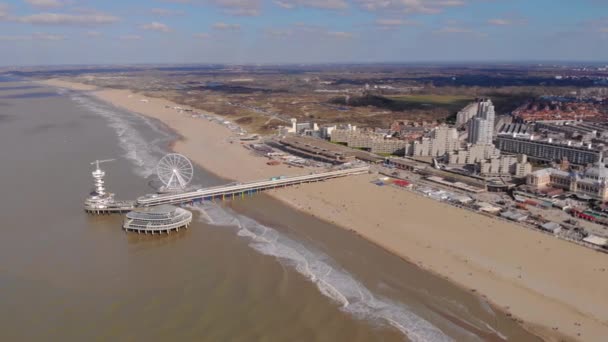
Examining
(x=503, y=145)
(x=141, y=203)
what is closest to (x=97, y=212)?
(x=141, y=203)

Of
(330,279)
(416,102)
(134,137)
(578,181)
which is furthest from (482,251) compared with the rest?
(416,102)

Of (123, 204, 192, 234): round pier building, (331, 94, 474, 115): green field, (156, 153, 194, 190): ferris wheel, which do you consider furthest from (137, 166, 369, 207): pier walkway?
(331, 94, 474, 115): green field

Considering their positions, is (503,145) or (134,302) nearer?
(134,302)

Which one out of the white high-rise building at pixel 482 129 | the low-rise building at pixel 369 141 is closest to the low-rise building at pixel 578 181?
the white high-rise building at pixel 482 129

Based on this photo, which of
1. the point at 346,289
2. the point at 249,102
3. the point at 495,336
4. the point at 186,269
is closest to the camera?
the point at 495,336

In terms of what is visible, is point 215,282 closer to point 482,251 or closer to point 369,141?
point 482,251

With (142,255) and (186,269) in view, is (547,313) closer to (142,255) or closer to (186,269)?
(186,269)
